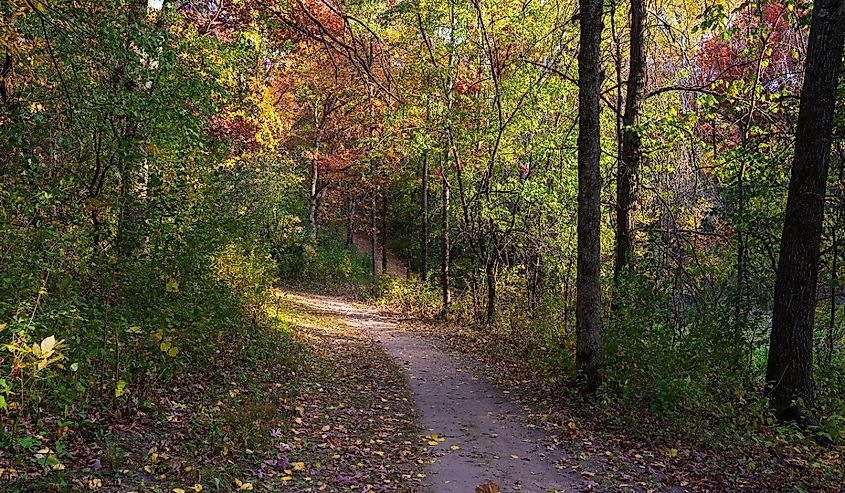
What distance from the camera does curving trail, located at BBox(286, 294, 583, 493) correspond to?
213 inches

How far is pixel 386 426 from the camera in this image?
23.1 feet

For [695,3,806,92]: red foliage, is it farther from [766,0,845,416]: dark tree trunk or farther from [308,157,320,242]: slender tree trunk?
[308,157,320,242]: slender tree trunk

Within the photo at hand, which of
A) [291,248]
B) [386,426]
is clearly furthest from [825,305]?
[291,248]

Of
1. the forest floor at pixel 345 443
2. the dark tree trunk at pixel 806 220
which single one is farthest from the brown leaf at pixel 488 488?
the dark tree trunk at pixel 806 220

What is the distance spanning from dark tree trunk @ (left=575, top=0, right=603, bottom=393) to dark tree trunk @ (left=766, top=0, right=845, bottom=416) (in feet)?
6.83

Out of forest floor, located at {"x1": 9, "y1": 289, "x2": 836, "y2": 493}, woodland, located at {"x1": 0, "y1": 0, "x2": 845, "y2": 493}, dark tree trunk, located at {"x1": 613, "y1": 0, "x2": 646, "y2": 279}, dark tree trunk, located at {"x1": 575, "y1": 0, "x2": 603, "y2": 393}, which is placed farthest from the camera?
dark tree trunk, located at {"x1": 613, "y1": 0, "x2": 646, "y2": 279}

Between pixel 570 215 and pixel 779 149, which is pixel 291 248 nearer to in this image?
pixel 570 215

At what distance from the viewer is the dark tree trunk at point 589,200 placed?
760 cm

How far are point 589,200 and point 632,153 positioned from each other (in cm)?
219

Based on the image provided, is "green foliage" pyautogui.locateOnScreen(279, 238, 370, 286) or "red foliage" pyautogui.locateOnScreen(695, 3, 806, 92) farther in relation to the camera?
"green foliage" pyautogui.locateOnScreen(279, 238, 370, 286)

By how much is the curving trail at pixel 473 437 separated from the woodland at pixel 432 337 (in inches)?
9.8

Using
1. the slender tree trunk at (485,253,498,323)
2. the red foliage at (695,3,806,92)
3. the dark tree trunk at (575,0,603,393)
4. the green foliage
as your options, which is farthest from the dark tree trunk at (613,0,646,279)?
the green foliage

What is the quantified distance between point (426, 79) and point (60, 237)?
11517 mm

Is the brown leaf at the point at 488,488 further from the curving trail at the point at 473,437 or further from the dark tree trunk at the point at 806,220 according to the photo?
the dark tree trunk at the point at 806,220
